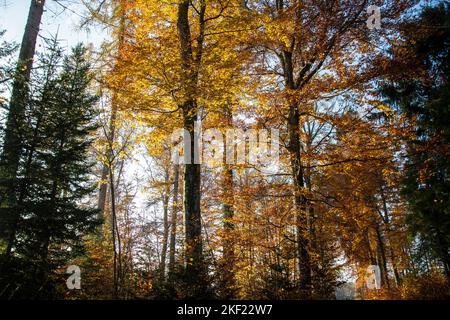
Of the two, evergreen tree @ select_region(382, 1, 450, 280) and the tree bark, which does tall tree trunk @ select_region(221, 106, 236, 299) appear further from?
evergreen tree @ select_region(382, 1, 450, 280)

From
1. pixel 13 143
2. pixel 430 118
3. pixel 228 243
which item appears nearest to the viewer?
pixel 13 143

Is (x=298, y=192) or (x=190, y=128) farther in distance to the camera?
(x=190, y=128)

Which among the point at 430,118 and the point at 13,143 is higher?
the point at 430,118

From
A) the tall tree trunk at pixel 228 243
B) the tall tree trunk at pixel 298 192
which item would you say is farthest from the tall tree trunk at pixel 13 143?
A: the tall tree trunk at pixel 298 192

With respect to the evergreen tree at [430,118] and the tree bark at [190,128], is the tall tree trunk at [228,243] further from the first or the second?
the evergreen tree at [430,118]

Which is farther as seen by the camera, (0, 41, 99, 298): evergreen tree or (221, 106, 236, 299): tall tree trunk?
(0, 41, 99, 298): evergreen tree

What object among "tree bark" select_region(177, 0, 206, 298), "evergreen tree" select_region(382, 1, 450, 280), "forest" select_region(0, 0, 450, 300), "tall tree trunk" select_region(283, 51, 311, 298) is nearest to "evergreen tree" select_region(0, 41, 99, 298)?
"forest" select_region(0, 0, 450, 300)

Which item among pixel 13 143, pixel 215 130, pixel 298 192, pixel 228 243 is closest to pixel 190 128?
pixel 215 130

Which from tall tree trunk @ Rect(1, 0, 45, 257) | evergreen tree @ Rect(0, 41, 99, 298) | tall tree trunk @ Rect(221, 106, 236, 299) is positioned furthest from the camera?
tall tree trunk @ Rect(1, 0, 45, 257)

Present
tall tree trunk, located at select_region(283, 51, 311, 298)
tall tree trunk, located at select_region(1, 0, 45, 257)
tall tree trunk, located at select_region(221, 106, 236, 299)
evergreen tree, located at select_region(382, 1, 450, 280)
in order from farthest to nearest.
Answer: evergreen tree, located at select_region(382, 1, 450, 280) < tall tree trunk, located at select_region(283, 51, 311, 298) < tall tree trunk, located at select_region(1, 0, 45, 257) < tall tree trunk, located at select_region(221, 106, 236, 299)

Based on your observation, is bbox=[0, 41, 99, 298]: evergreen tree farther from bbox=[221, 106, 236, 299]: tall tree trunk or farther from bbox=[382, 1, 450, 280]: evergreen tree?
bbox=[382, 1, 450, 280]: evergreen tree

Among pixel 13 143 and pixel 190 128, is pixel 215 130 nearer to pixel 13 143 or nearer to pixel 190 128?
pixel 190 128

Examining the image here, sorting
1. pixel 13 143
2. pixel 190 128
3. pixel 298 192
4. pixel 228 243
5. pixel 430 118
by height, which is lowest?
pixel 228 243
